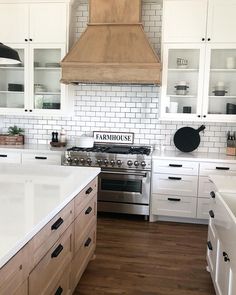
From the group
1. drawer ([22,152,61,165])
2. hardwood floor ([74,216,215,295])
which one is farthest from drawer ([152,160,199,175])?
drawer ([22,152,61,165])

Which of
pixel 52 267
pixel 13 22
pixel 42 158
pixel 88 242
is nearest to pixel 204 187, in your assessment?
pixel 88 242

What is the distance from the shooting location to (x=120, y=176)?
4.12 meters

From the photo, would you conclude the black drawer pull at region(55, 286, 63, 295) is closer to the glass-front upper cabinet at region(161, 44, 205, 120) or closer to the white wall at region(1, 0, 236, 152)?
the glass-front upper cabinet at region(161, 44, 205, 120)

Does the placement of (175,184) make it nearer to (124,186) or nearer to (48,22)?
(124,186)

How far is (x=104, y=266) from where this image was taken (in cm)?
296

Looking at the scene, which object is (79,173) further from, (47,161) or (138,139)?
(138,139)

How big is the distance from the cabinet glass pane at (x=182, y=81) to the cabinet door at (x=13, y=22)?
194 centimetres

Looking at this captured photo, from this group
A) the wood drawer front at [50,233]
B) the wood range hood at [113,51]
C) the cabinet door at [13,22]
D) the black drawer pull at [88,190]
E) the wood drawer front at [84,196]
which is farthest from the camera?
the cabinet door at [13,22]

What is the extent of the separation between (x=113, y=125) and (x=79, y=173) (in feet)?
6.94

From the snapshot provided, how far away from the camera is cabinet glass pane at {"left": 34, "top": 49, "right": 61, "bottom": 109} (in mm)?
4422

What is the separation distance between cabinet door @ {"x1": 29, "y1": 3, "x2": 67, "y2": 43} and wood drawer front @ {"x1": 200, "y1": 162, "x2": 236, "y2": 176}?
238 cm

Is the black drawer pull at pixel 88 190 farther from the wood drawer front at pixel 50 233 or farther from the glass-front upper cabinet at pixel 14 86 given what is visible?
the glass-front upper cabinet at pixel 14 86

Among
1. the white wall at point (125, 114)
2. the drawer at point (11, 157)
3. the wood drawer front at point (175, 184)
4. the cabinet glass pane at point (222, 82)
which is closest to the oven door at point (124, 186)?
the wood drawer front at point (175, 184)

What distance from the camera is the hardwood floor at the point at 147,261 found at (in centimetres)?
265
